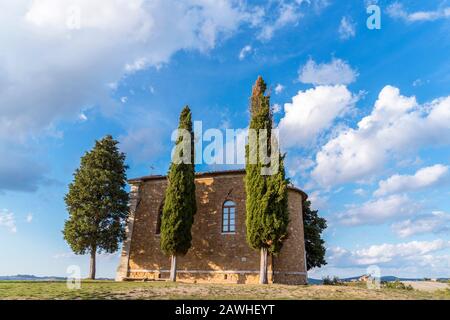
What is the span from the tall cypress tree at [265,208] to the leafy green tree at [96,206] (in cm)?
966

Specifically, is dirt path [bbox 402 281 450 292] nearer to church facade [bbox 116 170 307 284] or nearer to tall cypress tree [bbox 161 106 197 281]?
church facade [bbox 116 170 307 284]

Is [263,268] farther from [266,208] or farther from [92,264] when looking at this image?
[92,264]

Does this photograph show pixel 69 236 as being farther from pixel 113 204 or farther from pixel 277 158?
pixel 277 158

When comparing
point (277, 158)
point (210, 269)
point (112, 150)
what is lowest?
point (210, 269)

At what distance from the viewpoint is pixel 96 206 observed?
945 inches

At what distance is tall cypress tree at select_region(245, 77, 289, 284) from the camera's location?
757 inches

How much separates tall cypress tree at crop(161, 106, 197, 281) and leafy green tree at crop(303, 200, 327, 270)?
34.0 ft

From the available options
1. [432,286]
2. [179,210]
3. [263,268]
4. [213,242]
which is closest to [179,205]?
[179,210]

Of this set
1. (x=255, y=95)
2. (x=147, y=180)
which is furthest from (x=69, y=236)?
(x=255, y=95)

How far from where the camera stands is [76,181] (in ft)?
81.1

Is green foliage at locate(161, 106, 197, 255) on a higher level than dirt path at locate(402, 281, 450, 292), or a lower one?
higher

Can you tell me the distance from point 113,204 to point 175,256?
19.9 ft

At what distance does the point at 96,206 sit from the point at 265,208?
11.8 m

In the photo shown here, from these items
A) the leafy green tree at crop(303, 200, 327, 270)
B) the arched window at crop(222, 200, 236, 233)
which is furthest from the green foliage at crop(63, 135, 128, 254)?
the leafy green tree at crop(303, 200, 327, 270)
